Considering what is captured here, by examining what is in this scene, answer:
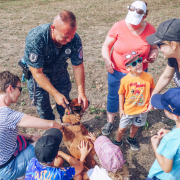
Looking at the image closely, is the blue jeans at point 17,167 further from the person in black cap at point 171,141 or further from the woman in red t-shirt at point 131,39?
the woman in red t-shirt at point 131,39

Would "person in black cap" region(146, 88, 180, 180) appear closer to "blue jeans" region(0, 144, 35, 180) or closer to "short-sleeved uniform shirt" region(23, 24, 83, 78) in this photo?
"short-sleeved uniform shirt" region(23, 24, 83, 78)

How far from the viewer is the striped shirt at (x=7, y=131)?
207cm

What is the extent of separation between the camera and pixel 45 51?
2.55m

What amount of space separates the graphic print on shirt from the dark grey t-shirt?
3.55ft

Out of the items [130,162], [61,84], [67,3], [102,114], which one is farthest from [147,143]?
[67,3]

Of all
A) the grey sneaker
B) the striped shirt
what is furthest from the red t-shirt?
the striped shirt

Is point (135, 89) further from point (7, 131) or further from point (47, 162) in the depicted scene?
point (7, 131)

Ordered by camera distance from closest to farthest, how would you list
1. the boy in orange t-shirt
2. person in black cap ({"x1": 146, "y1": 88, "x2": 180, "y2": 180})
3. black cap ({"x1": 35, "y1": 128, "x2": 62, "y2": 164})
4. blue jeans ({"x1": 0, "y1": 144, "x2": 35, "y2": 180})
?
person in black cap ({"x1": 146, "y1": 88, "x2": 180, "y2": 180}), black cap ({"x1": 35, "y1": 128, "x2": 62, "y2": 164}), blue jeans ({"x1": 0, "y1": 144, "x2": 35, "y2": 180}), the boy in orange t-shirt

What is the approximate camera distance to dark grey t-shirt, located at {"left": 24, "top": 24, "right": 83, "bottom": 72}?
96.0 inches

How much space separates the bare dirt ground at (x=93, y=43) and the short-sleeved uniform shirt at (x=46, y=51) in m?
1.82

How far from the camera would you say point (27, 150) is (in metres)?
2.56

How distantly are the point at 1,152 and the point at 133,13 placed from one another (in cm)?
290

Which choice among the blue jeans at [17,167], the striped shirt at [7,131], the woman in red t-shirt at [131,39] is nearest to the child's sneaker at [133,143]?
the woman in red t-shirt at [131,39]

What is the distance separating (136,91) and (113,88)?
68cm
